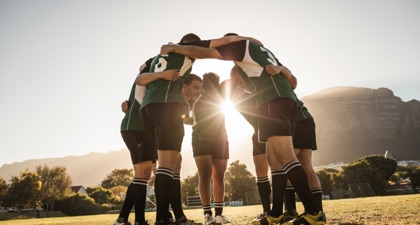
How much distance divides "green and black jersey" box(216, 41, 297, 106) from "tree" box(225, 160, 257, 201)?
48.5m

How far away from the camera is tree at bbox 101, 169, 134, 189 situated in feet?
334

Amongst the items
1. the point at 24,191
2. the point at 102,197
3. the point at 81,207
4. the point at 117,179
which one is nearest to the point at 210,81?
the point at 81,207

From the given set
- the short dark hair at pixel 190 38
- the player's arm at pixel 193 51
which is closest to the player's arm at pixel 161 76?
the player's arm at pixel 193 51

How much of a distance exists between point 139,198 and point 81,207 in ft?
172

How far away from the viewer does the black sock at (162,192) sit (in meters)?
3.48

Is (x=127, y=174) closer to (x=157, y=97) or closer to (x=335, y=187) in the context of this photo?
(x=335, y=187)

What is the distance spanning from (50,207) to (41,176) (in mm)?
6252

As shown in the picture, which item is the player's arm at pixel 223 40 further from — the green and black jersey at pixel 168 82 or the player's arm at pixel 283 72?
the player's arm at pixel 283 72

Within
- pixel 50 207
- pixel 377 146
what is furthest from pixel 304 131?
pixel 377 146

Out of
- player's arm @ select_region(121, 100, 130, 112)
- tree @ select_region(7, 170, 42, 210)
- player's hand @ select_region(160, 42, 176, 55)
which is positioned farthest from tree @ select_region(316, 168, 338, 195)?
player's hand @ select_region(160, 42, 176, 55)

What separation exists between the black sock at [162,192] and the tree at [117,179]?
10341cm

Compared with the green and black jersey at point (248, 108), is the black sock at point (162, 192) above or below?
below

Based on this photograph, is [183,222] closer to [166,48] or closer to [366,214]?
[166,48]

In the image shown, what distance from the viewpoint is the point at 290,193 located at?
4836mm
